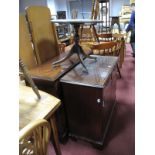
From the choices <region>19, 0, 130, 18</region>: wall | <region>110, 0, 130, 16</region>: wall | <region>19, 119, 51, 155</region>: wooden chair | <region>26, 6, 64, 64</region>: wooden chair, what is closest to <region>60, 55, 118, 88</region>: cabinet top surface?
<region>26, 6, 64, 64</region>: wooden chair

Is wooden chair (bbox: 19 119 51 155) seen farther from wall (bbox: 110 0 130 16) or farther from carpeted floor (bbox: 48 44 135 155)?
wall (bbox: 110 0 130 16)

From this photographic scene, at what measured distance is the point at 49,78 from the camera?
4.36ft

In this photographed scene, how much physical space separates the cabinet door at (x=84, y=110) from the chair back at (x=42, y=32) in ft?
1.74

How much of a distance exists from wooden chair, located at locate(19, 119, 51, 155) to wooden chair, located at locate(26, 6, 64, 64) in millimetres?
1075

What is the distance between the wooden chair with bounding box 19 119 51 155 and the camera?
1.98 ft

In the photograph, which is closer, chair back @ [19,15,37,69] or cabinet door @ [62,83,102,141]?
cabinet door @ [62,83,102,141]

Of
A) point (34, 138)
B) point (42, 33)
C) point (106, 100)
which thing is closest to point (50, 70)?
point (42, 33)

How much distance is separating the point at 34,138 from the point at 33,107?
9.0 inches

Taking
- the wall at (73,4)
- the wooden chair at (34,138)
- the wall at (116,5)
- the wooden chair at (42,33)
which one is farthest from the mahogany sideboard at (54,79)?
the wall at (116,5)

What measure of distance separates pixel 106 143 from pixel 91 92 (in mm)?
591

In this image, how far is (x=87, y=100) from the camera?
1.35 meters

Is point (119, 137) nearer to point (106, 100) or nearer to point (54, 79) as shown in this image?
point (106, 100)
